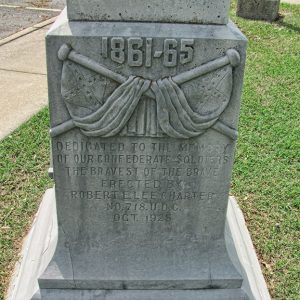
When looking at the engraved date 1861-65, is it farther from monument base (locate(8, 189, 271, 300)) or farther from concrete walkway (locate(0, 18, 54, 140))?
concrete walkway (locate(0, 18, 54, 140))

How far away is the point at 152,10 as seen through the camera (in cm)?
229

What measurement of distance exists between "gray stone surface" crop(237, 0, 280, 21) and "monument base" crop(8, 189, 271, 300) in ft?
25.3

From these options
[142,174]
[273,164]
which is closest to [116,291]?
[142,174]

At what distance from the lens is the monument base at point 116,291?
2840 millimetres

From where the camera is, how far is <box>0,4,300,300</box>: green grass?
11.3 ft

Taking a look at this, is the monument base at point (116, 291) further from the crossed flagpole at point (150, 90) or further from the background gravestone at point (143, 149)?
the crossed flagpole at point (150, 90)

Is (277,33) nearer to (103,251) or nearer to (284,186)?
(284,186)

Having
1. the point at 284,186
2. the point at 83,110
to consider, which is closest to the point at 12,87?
the point at 284,186

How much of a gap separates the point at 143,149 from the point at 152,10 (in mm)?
729

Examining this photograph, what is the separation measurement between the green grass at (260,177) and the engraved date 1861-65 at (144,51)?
5.80 feet

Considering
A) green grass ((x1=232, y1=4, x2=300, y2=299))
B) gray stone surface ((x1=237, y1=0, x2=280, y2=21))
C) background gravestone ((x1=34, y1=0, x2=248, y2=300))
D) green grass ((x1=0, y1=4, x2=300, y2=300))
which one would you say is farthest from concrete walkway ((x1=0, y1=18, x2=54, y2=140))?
gray stone surface ((x1=237, y1=0, x2=280, y2=21))

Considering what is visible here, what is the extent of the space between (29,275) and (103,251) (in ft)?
1.78

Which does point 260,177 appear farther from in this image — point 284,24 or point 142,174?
point 284,24

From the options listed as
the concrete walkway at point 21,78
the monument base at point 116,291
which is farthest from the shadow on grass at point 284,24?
the monument base at point 116,291
